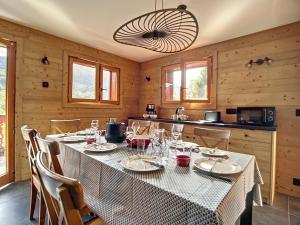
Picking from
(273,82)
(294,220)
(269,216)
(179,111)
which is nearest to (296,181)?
(294,220)

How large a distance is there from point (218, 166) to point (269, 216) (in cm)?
144

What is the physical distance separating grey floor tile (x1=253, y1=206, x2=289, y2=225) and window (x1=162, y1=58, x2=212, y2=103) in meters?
1.83

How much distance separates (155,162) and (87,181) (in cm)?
49

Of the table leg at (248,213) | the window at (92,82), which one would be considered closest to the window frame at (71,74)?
the window at (92,82)

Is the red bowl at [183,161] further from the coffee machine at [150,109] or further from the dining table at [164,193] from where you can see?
the coffee machine at [150,109]

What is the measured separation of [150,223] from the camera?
817 millimetres

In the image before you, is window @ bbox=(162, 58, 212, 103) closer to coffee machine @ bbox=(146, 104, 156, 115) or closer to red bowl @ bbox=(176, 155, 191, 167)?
coffee machine @ bbox=(146, 104, 156, 115)

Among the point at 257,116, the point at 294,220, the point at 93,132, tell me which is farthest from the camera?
the point at 257,116

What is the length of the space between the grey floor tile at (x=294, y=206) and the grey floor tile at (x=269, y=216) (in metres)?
0.11

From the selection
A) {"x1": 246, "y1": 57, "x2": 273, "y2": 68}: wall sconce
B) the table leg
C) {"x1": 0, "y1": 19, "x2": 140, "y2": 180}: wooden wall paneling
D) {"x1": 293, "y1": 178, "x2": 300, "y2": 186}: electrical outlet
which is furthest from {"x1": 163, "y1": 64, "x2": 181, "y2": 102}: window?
the table leg

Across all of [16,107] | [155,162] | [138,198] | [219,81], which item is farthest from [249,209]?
[16,107]

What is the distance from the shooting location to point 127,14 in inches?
91.8

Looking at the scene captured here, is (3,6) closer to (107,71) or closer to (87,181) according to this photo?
(107,71)

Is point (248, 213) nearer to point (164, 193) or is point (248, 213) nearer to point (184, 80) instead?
point (164, 193)
